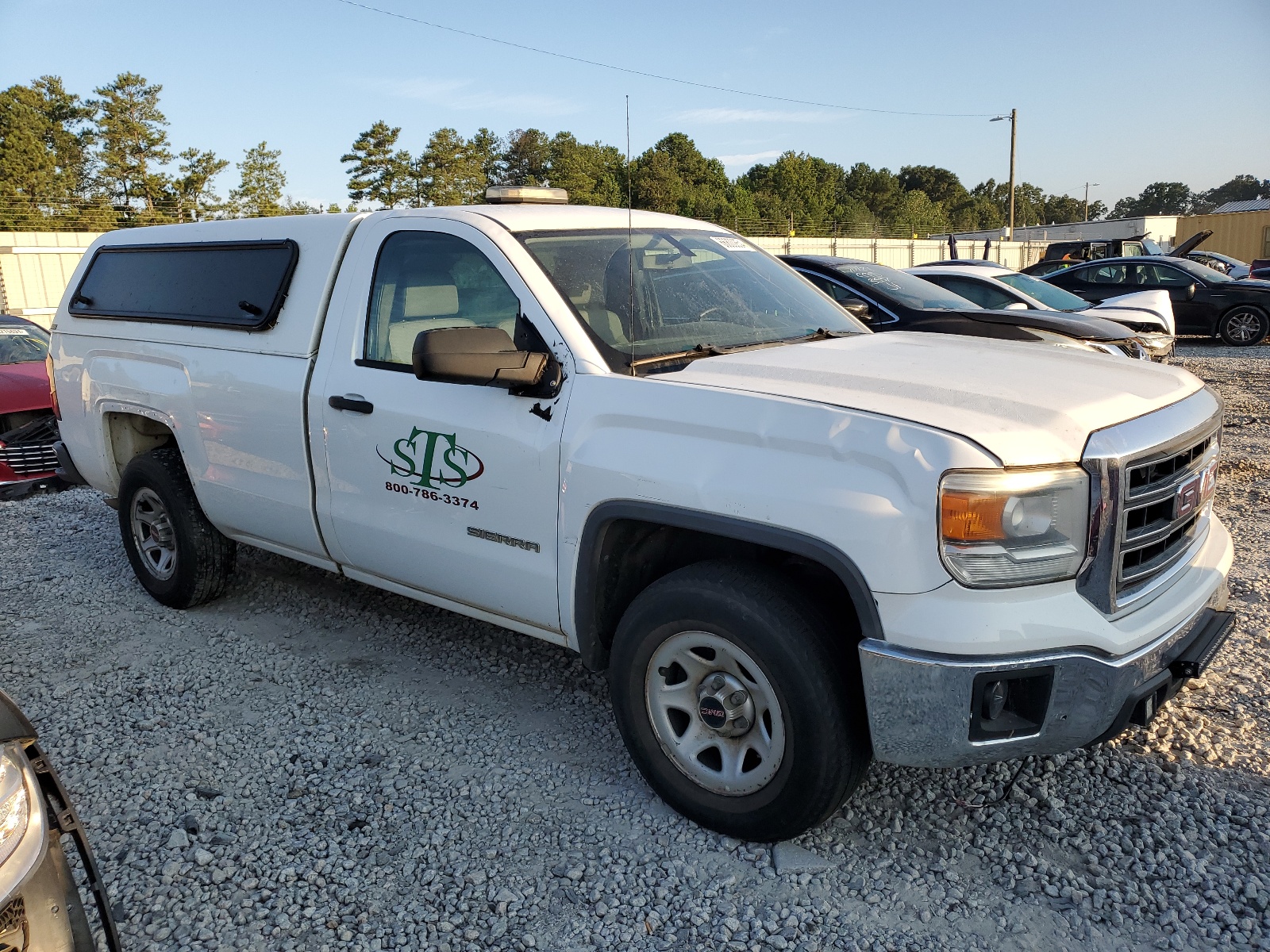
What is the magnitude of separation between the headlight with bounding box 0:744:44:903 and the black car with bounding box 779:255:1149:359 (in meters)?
5.93

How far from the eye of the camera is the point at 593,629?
312 centimetres

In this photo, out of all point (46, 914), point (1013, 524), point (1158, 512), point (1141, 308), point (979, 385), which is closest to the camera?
point (46, 914)

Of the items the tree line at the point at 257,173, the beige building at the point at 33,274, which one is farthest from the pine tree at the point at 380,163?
the beige building at the point at 33,274

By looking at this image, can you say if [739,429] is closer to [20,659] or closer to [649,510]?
[649,510]

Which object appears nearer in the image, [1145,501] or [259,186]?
[1145,501]

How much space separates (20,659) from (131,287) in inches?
74.8

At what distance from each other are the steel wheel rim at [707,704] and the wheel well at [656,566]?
259mm

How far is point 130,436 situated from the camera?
16.7 feet

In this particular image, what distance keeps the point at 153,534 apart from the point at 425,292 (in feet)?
7.91

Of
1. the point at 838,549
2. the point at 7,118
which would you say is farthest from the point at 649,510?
the point at 7,118

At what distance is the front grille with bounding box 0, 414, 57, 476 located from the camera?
24.3ft

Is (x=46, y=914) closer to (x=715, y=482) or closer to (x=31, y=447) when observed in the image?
(x=715, y=482)

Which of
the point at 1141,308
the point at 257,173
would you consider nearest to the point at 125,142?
the point at 257,173

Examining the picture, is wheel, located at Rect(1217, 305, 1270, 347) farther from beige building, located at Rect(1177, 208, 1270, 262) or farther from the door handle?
beige building, located at Rect(1177, 208, 1270, 262)
